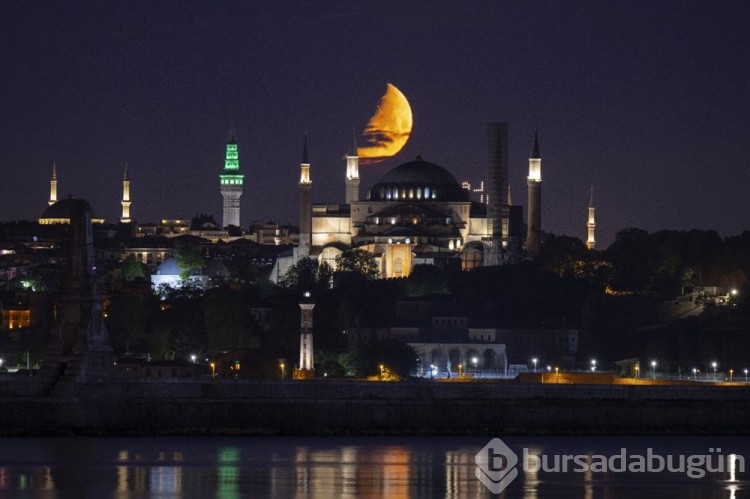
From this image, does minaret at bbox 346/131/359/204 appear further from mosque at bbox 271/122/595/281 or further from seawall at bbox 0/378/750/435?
seawall at bbox 0/378/750/435

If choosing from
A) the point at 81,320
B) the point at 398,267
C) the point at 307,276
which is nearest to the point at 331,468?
the point at 81,320

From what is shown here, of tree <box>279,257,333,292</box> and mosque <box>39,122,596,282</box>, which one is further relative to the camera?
mosque <box>39,122,596,282</box>

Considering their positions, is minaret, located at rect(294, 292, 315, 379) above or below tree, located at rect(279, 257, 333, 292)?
below

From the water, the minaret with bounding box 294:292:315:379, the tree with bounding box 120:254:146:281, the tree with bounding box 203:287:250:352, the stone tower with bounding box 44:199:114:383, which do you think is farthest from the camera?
the tree with bounding box 120:254:146:281

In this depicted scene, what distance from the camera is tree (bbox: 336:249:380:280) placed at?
13012 centimetres

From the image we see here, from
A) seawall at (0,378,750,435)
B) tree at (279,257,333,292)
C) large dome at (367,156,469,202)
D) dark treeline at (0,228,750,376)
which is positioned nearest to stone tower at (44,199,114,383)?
seawall at (0,378,750,435)

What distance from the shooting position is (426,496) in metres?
53.1

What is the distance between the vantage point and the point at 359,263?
132 meters

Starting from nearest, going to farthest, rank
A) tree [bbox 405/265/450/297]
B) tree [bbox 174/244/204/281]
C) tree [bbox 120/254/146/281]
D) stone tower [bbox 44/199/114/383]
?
stone tower [bbox 44/199/114/383], tree [bbox 405/265/450/297], tree [bbox 174/244/204/281], tree [bbox 120/254/146/281]

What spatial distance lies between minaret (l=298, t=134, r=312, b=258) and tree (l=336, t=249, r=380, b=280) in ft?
23.1

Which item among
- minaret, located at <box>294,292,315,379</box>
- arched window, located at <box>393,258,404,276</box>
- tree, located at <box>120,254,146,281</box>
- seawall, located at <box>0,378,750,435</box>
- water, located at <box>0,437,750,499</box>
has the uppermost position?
tree, located at <box>120,254,146,281</box>

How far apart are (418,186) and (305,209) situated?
850 centimetres

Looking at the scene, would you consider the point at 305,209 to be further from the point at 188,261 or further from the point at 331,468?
the point at 331,468

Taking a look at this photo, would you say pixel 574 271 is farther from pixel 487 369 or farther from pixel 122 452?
pixel 122 452
